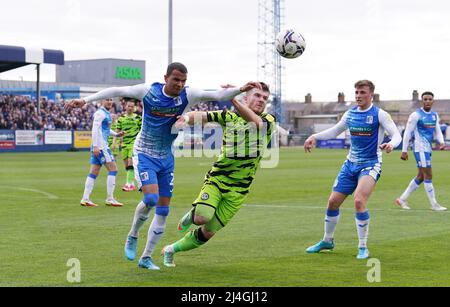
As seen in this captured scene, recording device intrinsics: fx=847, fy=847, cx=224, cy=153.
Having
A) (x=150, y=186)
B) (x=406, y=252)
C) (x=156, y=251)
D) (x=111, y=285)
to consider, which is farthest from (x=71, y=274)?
(x=406, y=252)

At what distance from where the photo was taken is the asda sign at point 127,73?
106812 millimetres

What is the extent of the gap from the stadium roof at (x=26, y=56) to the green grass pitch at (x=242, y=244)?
38.2 m

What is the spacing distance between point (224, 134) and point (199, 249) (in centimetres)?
235

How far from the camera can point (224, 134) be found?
445 inches

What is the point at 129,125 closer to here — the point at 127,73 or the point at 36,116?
the point at 36,116

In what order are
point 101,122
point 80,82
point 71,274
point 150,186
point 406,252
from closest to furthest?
point 71,274
point 150,186
point 406,252
point 101,122
point 80,82

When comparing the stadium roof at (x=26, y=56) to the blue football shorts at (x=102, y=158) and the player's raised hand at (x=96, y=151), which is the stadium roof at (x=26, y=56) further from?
the player's raised hand at (x=96, y=151)

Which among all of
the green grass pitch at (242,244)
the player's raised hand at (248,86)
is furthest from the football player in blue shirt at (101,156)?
the player's raised hand at (248,86)

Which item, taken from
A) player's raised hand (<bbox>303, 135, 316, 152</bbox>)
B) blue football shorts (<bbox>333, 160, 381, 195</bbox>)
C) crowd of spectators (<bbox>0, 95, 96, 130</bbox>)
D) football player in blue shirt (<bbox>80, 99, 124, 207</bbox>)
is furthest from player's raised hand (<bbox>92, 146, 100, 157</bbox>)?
crowd of spectators (<bbox>0, 95, 96, 130</bbox>)

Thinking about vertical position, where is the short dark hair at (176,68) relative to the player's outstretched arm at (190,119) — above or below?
above

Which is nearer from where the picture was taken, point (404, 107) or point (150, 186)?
point (150, 186)

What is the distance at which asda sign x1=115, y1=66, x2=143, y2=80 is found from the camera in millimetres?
106812

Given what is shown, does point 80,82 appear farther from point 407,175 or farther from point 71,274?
point 71,274

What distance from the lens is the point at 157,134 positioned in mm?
11188
